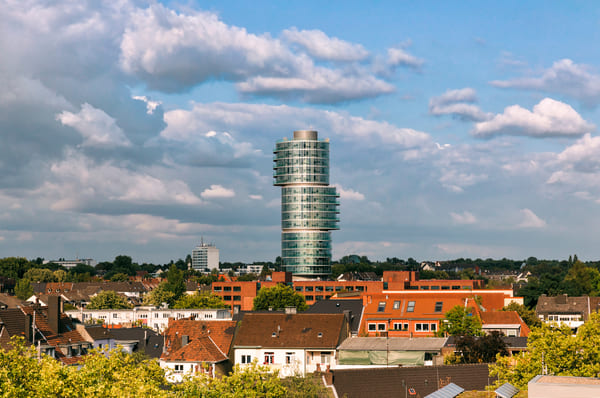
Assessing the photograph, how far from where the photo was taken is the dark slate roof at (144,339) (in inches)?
3701

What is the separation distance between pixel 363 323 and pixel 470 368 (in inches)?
1561

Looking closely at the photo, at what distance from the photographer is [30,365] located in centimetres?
4166

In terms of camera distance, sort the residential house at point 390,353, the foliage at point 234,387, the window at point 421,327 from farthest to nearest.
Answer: the window at point 421,327 < the residential house at point 390,353 < the foliage at point 234,387

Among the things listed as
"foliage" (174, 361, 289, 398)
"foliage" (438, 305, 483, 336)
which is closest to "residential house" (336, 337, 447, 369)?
"foliage" (438, 305, 483, 336)

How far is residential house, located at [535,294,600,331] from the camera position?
526 feet

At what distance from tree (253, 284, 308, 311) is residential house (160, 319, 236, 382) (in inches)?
2698

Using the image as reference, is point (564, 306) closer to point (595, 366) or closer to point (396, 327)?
point (396, 327)

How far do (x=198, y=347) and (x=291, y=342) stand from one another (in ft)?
32.7

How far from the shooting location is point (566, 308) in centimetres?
16238

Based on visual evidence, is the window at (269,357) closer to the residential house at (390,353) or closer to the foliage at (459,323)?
the residential house at (390,353)

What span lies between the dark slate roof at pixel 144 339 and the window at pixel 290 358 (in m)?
17.0

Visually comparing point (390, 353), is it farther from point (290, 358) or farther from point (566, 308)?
point (566, 308)

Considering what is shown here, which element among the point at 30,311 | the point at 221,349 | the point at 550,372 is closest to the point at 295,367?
the point at 221,349

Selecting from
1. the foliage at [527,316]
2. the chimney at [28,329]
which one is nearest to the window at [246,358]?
the chimney at [28,329]
